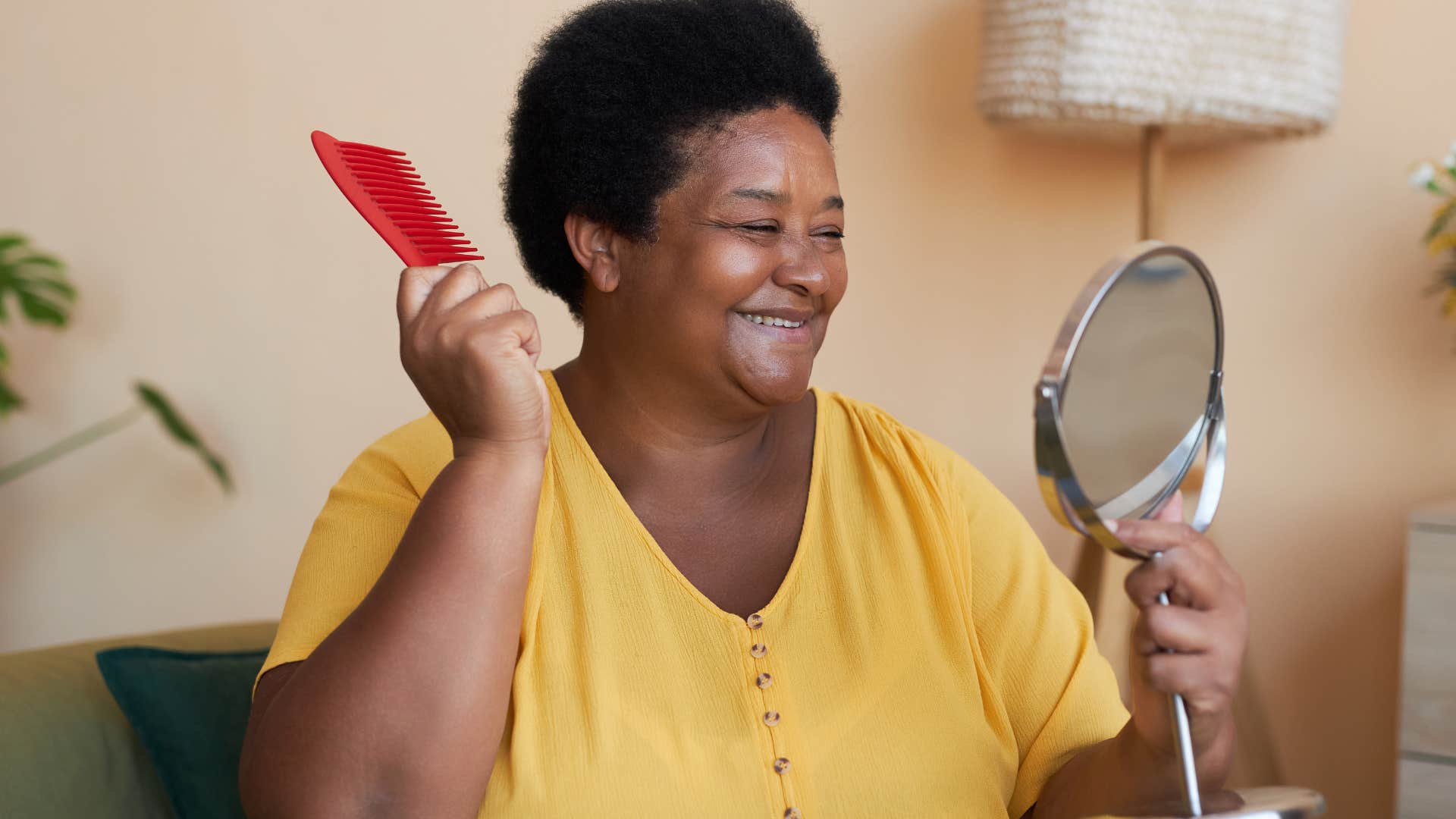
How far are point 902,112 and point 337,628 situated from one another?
1700 millimetres

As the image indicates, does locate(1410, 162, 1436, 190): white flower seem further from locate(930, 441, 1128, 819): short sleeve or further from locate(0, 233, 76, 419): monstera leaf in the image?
locate(0, 233, 76, 419): monstera leaf

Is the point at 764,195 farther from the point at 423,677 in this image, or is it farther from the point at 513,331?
the point at 423,677

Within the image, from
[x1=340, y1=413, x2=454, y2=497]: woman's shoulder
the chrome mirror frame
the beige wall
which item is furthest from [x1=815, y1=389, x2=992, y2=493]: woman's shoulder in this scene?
the beige wall

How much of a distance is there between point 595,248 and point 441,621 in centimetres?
46

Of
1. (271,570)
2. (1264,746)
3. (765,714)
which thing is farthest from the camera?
(271,570)

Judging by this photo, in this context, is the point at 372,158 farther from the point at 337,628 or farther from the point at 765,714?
the point at 765,714

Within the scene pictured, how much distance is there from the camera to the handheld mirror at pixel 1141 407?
74 cm

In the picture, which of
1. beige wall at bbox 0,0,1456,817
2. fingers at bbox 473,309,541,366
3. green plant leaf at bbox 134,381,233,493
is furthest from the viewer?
beige wall at bbox 0,0,1456,817

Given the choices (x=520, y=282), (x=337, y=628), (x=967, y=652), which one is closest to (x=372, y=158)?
(x=337, y=628)

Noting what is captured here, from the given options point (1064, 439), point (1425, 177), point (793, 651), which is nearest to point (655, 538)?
point (793, 651)

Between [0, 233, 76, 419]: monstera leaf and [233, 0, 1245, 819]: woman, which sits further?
[0, 233, 76, 419]: monstera leaf

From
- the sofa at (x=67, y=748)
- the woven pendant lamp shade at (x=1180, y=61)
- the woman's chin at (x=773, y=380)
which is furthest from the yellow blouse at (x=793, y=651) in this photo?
the woven pendant lamp shade at (x=1180, y=61)

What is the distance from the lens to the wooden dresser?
1853 millimetres

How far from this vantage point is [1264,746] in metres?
2.14
